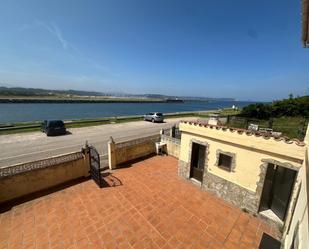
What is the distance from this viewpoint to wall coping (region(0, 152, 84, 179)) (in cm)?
649

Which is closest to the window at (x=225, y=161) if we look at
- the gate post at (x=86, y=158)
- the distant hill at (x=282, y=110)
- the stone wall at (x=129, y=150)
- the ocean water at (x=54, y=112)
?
the stone wall at (x=129, y=150)

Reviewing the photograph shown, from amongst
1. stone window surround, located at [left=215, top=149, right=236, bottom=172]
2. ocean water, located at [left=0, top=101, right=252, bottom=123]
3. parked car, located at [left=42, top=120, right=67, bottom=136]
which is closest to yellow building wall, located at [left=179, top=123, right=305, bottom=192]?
stone window surround, located at [left=215, top=149, right=236, bottom=172]

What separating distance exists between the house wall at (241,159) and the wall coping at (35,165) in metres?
6.30

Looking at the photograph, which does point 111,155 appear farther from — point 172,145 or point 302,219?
point 302,219

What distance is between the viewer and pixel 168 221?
225 inches

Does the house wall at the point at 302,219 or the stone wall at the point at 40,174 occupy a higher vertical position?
the house wall at the point at 302,219

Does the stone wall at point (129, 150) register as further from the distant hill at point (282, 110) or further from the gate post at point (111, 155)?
the distant hill at point (282, 110)

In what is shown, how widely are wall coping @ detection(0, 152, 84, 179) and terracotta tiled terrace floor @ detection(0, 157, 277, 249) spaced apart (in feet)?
4.54

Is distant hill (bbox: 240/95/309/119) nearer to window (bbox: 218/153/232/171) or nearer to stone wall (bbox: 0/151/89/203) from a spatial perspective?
window (bbox: 218/153/232/171)

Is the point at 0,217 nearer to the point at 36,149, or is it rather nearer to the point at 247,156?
the point at 36,149

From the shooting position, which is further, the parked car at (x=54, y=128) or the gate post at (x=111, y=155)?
the parked car at (x=54, y=128)

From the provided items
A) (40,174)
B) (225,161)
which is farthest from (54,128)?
(225,161)

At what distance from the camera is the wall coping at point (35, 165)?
21.3 ft

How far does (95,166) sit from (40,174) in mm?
2408
